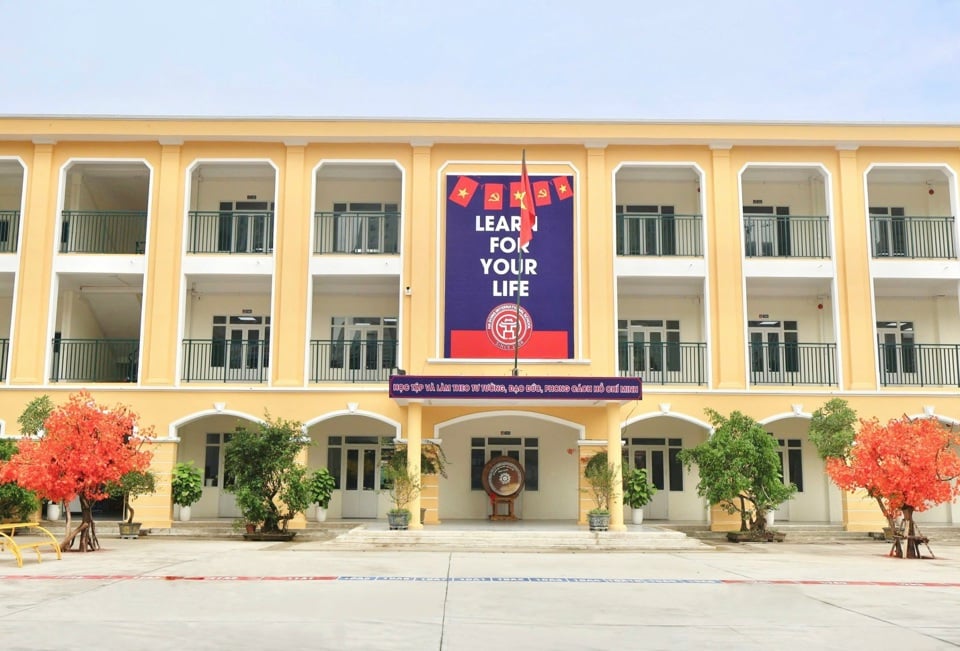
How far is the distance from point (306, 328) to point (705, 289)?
8.97 m

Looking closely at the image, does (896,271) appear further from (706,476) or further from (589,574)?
(589,574)

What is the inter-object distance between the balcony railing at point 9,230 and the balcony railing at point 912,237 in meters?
20.0

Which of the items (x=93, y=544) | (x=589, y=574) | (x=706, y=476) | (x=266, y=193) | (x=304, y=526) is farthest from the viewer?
(x=266, y=193)

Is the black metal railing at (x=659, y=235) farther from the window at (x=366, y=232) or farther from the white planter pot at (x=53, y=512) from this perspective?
the white planter pot at (x=53, y=512)

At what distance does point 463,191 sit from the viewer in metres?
21.0

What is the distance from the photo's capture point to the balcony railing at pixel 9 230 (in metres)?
21.7

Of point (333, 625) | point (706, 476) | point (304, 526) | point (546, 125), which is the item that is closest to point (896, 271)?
point (706, 476)

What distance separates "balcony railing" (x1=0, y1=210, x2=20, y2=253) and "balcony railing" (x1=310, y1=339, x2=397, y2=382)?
7.43 meters

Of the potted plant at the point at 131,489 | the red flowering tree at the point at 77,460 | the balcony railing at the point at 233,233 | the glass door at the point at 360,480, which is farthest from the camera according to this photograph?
the glass door at the point at 360,480

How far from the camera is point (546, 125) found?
828 inches

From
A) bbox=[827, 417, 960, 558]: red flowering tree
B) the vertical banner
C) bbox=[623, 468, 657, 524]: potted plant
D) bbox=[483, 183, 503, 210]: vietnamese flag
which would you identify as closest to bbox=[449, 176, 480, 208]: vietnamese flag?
the vertical banner

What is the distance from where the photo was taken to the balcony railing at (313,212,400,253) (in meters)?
21.6

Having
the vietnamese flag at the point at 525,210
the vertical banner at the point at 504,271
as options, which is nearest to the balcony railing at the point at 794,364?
the vertical banner at the point at 504,271

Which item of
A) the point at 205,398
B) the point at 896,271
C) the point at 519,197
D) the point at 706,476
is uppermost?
the point at 519,197
